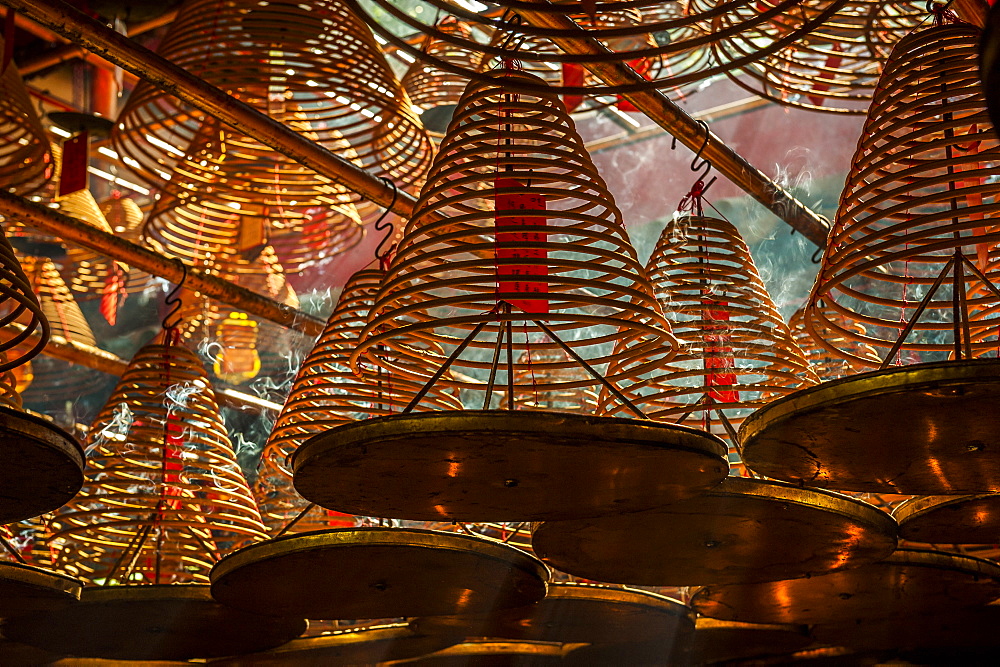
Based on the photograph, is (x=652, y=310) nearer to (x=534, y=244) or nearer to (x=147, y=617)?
(x=534, y=244)

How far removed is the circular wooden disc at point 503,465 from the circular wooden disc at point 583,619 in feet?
2.84

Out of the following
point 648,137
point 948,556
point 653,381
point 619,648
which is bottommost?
point 619,648

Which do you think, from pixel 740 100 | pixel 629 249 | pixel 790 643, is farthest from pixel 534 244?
pixel 740 100

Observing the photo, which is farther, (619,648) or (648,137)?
(648,137)

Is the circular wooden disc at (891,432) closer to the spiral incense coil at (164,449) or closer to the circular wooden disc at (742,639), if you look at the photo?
the circular wooden disc at (742,639)

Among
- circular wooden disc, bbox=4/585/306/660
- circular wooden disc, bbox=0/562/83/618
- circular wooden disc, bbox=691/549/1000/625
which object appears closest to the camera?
circular wooden disc, bbox=0/562/83/618

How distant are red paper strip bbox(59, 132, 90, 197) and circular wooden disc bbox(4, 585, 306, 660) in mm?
1509

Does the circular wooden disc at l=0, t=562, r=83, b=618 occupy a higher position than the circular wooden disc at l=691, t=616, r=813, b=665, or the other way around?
the circular wooden disc at l=0, t=562, r=83, b=618

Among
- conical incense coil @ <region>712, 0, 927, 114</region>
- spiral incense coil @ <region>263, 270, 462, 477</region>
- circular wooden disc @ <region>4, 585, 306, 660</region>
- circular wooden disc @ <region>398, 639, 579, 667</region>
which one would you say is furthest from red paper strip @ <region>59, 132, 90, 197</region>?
conical incense coil @ <region>712, 0, 927, 114</region>

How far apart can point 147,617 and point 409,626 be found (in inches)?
34.3

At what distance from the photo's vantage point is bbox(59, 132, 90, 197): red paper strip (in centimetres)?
387

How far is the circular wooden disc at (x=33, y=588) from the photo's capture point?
248 centimetres

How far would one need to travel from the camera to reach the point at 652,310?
2.21 metres

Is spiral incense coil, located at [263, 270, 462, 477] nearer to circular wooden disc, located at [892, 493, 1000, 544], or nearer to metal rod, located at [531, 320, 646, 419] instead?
metal rod, located at [531, 320, 646, 419]
